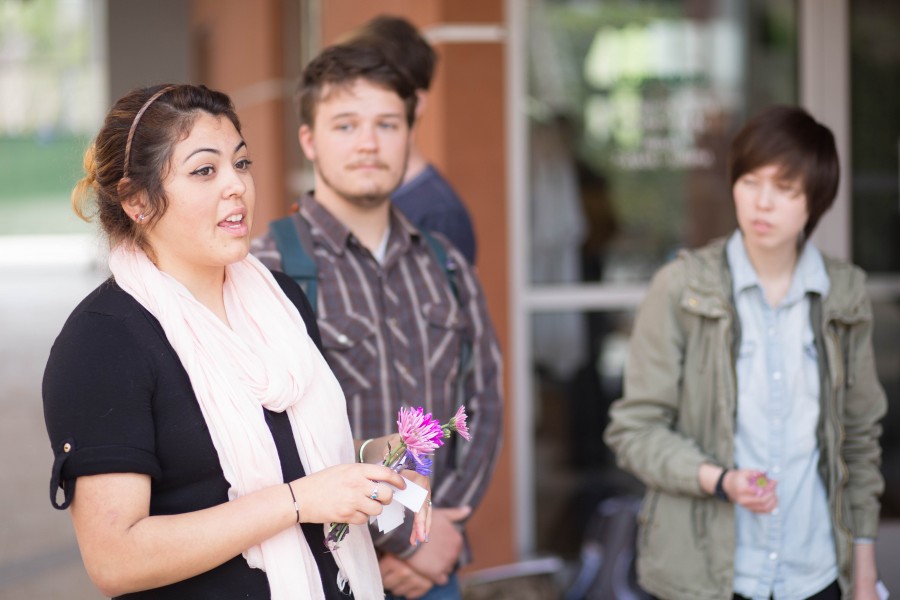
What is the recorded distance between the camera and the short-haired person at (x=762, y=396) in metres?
2.52

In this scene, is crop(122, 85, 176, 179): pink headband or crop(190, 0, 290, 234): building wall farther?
crop(190, 0, 290, 234): building wall

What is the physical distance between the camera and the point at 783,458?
100 inches

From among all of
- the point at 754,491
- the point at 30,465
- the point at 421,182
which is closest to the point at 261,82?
the point at 30,465

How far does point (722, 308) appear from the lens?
2.54 meters

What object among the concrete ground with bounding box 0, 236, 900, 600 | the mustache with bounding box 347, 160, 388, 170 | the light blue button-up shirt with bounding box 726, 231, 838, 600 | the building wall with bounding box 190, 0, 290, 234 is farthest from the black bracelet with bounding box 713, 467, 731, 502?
the building wall with bounding box 190, 0, 290, 234

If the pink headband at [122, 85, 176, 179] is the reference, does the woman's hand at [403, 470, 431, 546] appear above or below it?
below

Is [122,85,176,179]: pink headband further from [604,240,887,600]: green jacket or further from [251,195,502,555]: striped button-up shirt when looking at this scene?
[604,240,887,600]: green jacket

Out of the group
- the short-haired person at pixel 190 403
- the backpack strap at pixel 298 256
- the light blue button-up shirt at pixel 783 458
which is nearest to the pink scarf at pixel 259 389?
the short-haired person at pixel 190 403

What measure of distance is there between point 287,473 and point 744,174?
1.33m

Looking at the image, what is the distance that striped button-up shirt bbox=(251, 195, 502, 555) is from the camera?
99.0 inches

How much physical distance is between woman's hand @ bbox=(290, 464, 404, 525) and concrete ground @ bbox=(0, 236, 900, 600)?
0.59 m

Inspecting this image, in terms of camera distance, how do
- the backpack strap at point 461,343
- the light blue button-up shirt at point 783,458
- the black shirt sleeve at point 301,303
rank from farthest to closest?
the backpack strap at point 461,343 < the light blue button-up shirt at point 783,458 < the black shirt sleeve at point 301,303

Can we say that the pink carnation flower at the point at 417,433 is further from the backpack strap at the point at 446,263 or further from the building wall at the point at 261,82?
the building wall at the point at 261,82

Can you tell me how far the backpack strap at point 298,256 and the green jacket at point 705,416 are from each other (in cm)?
80
